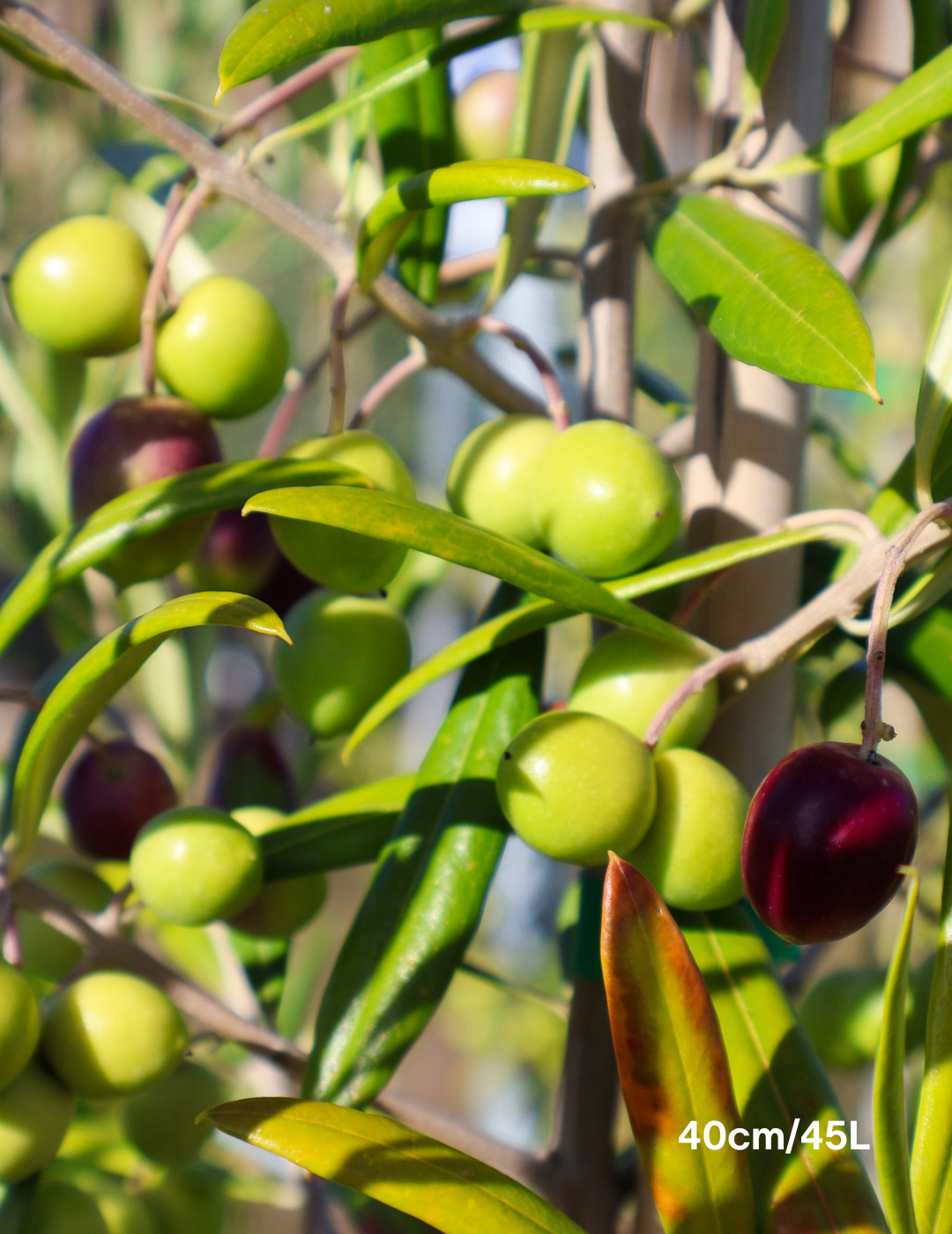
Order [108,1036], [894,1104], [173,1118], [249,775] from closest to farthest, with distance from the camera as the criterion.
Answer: [894,1104]
[108,1036]
[173,1118]
[249,775]

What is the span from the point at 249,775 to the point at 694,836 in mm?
343

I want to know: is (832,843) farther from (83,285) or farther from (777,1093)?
(83,285)

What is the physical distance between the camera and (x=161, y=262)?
453 mm

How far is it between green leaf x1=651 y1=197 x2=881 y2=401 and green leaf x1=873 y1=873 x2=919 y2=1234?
16 cm

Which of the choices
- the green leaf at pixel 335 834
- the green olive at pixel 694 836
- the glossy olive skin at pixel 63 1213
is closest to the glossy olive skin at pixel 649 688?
the green olive at pixel 694 836

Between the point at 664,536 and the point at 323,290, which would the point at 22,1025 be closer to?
the point at 664,536

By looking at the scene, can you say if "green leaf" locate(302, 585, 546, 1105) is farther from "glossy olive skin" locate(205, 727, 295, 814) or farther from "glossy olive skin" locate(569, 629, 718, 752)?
"glossy olive skin" locate(205, 727, 295, 814)

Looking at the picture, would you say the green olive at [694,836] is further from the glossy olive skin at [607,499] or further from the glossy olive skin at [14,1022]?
the glossy olive skin at [14,1022]

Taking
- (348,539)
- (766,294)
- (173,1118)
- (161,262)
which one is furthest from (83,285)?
(173,1118)

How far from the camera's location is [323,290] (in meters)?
0.84

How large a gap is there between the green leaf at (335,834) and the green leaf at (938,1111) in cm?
Answer: 24

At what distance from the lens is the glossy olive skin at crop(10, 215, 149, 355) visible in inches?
18.7

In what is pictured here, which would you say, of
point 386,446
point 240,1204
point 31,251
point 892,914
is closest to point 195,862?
point 386,446

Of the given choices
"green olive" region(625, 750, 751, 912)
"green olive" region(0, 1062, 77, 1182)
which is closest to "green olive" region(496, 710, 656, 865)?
"green olive" region(625, 750, 751, 912)
